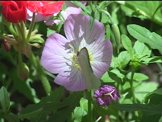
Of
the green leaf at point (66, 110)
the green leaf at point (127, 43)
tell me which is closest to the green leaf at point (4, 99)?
the green leaf at point (66, 110)

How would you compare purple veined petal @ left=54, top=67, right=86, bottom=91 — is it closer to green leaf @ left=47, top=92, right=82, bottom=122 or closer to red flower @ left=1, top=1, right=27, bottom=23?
green leaf @ left=47, top=92, right=82, bottom=122

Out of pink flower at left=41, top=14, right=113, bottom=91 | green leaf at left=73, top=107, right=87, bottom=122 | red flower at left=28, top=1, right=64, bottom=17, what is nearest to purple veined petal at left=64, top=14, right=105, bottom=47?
pink flower at left=41, top=14, right=113, bottom=91

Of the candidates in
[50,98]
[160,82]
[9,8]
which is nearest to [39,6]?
[9,8]

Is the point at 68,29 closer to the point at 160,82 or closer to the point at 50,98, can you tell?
the point at 50,98

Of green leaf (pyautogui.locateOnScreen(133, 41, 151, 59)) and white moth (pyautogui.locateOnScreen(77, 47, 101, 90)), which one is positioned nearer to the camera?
white moth (pyautogui.locateOnScreen(77, 47, 101, 90))

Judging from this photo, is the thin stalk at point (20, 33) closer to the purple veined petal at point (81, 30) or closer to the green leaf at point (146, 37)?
the purple veined petal at point (81, 30)

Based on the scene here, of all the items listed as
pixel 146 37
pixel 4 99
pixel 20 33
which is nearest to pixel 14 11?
pixel 20 33
